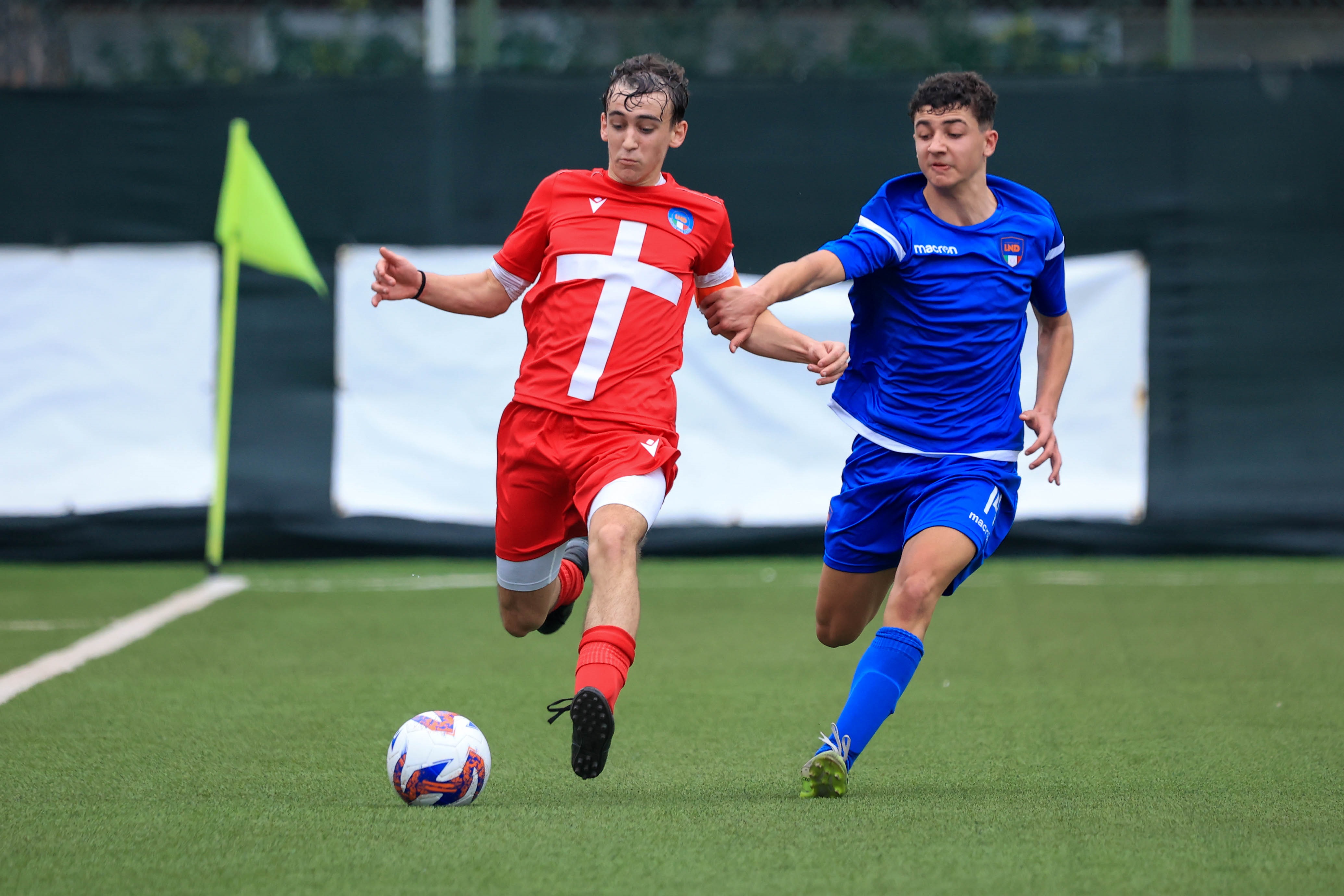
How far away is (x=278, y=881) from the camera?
319 centimetres

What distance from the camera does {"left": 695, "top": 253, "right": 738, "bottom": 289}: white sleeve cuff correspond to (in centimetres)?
471

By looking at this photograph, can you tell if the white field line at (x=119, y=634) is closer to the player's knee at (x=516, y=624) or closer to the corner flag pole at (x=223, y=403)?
the corner flag pole at (x=223, y=403)

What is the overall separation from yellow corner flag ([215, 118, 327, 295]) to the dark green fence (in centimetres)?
83

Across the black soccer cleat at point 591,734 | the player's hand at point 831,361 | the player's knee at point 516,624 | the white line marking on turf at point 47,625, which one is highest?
the player's hand at point 831,361

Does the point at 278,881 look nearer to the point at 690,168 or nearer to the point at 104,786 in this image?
the point at 104,786

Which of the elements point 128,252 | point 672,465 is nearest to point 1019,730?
point 672,465

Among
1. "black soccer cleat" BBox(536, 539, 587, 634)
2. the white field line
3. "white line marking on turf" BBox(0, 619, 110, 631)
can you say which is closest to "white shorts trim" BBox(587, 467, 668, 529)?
"black soccer cleat" BBox(536, 539, 587, 634)

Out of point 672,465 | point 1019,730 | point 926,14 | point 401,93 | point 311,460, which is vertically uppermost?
point 926,14

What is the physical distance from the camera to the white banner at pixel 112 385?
970cm

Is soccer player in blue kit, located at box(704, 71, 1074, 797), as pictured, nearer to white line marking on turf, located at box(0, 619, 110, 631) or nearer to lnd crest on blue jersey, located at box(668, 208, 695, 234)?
lnd crest on blue jersey, located at box(668, 208, 695, 234)

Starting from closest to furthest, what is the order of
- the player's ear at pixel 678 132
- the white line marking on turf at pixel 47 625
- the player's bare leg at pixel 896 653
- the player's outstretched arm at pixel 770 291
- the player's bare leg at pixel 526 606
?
the player's bare leg at pixel 896 653 → the player's outstretched arm at pixel 770 291 → the player's ear at pixel 678 132 → the player's bare leg at pixel 526 606 → the white line marking on turf at pixel 47 625

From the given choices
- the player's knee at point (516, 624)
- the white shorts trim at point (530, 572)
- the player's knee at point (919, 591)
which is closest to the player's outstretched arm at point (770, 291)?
the player's knee at point (919, 591)

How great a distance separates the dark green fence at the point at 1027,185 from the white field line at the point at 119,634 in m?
1.14

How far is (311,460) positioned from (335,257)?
4.36 feet
